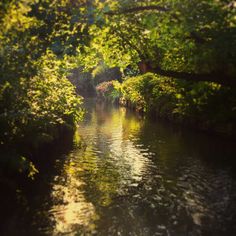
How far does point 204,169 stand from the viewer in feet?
72.0

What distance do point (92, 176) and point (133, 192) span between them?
10.7 ft

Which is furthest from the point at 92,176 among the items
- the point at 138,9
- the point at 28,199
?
the point at 138,9

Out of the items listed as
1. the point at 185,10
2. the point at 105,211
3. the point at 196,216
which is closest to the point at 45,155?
the point at 105,211

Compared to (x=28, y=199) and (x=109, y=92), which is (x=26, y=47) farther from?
(x=109, y=92)

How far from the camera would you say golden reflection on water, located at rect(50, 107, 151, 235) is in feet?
49.7

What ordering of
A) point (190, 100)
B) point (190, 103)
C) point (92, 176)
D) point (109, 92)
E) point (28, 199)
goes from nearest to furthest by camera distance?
1. point (28, 199)
2. point (92, 176)
3. point (190, 100)
4. point (190, 103)
5. point (109, 92)

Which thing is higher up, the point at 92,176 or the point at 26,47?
the point at 26,47

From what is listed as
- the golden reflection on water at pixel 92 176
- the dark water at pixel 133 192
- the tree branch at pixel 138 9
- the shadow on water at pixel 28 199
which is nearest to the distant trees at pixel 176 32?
the tree branch at pixel 138 9

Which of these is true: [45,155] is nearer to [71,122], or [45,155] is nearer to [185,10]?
[71,122]

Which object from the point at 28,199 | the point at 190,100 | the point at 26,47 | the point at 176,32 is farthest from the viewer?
the point at 190,100

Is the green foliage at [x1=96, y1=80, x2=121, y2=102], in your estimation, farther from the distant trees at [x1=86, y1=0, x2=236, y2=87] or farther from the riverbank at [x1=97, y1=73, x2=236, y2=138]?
the distant trees at [x1=86, y1=0, x2=236, y2=87]

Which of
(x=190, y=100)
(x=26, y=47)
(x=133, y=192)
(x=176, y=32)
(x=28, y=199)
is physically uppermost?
(x=176, y=32)

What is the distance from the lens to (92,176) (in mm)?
20766

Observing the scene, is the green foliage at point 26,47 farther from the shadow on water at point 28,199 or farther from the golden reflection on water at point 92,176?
the golden reflection on water at point 92,176
